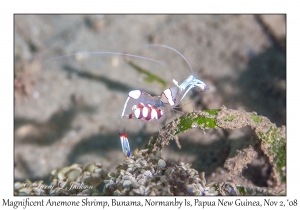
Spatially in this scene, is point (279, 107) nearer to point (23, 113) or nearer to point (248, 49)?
point (248, 49)

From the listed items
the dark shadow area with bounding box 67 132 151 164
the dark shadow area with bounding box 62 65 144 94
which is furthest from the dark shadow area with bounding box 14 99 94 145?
the dark shadow area with bounding box 62 65 144 94

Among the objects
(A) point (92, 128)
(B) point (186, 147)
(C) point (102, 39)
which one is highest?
(C) point (102, 39)

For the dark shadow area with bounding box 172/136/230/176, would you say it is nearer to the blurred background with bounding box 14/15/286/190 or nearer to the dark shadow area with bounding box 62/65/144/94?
the blurred background with bounding box 14/15/286/190

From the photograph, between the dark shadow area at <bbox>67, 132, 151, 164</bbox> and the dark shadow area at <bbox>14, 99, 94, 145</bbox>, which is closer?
the dark shadow area at <bbox>67, 132, 151, 164</bbox>

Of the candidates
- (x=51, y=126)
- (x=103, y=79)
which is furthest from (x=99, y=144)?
(x=103, y=79)
